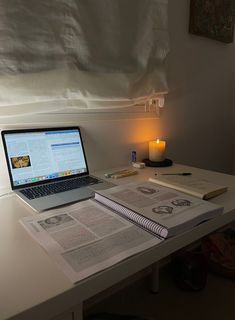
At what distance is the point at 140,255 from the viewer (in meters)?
0.55

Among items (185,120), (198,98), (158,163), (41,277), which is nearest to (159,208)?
(41,277)

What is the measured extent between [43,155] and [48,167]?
48 millimetres

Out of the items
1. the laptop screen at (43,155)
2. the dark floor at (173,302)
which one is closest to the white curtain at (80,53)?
the laptop screen at (43,155)

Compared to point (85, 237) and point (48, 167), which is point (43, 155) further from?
point (85, 237)

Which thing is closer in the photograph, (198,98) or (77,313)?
→ (77,313)

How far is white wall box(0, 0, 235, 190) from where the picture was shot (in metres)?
1.23

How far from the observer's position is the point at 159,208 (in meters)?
0.72

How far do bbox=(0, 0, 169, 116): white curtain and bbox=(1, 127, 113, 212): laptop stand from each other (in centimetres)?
10

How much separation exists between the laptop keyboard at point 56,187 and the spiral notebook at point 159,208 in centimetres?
16

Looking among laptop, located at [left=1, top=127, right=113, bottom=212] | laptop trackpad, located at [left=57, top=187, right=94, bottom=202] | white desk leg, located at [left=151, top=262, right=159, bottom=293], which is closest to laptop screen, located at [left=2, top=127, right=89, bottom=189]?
laptop, located at [left=1, top=127, right=113, bottom=212]

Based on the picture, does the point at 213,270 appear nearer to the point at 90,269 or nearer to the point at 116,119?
the point at 116,119

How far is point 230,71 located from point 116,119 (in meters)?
1.05

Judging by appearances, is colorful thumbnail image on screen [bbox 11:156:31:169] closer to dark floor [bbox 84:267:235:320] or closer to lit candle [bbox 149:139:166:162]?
lit candle [bbox 149:139:166:162]

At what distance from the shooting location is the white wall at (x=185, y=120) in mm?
1226
